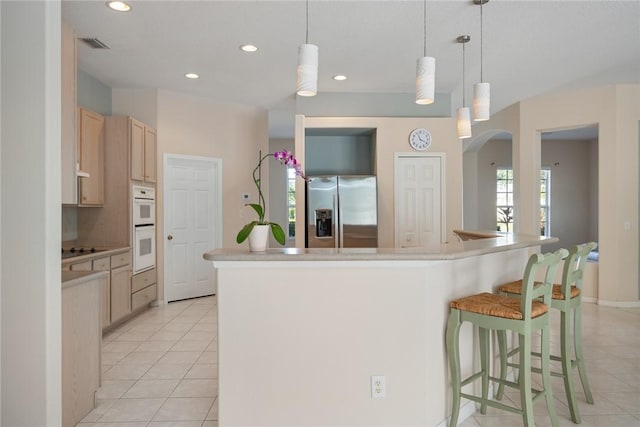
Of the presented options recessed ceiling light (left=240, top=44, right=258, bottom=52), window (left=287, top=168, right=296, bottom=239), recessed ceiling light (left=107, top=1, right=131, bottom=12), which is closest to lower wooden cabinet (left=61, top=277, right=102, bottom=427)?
recessed ceiling light (left=107, top=1, right=131, bottom=12)

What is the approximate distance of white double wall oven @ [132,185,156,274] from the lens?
4.89 meters

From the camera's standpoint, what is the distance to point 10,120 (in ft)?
5.88

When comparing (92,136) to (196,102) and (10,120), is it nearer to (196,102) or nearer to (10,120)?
(196,102)

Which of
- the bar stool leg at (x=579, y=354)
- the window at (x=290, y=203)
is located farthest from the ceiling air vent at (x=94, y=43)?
the window at (x=290, y=203)

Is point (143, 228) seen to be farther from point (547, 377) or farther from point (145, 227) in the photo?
point (547, 377)

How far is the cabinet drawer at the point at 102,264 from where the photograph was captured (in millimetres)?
4070

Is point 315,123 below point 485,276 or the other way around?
the other way around

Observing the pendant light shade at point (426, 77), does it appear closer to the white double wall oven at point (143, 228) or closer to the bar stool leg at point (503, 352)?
the bar stool leg at point (503, 352)

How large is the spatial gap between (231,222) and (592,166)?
837cm

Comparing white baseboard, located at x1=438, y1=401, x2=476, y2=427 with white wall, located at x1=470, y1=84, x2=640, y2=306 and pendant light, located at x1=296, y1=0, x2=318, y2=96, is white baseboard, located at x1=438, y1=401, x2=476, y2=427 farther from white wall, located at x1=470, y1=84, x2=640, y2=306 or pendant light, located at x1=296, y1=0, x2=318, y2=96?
white wall, located at x1=470, y1=84, x2=640, y2=306

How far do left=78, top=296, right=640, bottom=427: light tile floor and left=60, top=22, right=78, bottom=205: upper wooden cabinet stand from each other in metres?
1.51

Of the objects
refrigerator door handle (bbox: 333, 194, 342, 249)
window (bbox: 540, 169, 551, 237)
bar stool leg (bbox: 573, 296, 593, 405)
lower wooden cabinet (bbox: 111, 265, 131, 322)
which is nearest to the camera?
bar stool leg (bbox: 573, 296, 593, 405)

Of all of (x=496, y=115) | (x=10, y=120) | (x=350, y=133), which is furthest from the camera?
(x=496, y=115)

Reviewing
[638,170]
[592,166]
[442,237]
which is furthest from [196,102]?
[592,166]
